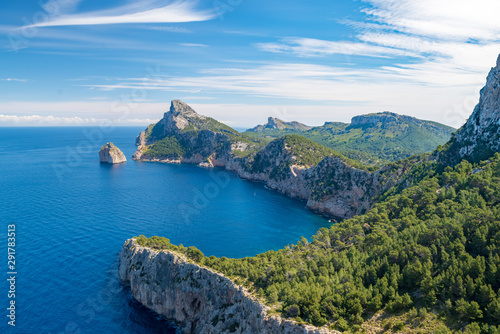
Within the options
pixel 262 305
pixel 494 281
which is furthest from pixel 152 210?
pixel 494 281

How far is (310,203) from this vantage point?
12156 cm

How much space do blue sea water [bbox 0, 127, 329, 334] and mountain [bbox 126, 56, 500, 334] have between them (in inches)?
368

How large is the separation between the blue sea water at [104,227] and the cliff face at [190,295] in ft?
9.42

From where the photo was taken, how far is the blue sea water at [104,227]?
5331 cm

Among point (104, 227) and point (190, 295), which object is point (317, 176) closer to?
point (104, 227)

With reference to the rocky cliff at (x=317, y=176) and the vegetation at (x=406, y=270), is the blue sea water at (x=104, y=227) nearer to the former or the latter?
the rocky cliff at (x=317, y=176)

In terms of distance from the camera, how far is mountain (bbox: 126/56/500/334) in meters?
31.9

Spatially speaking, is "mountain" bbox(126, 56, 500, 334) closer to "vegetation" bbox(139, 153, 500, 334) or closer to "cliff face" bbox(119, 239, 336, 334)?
"vegetation" bbox(139, 153, 500, 334)

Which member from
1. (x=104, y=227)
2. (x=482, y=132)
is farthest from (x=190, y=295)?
(x=482, y=132)

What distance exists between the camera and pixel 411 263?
127ft

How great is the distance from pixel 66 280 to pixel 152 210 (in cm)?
4783

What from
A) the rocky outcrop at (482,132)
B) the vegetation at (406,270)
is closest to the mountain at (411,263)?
the vegetation at (406,270)

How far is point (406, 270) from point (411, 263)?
1.89 m

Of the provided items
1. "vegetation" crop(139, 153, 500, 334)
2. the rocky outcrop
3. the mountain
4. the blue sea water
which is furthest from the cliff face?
the rocky outcrop
